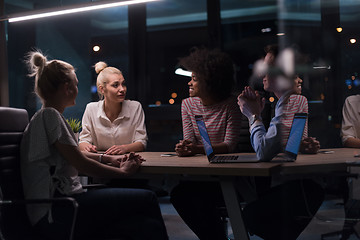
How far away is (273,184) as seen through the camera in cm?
138

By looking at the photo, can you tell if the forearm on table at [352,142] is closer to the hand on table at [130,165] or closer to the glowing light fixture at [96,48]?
the hand on table at [130,165]

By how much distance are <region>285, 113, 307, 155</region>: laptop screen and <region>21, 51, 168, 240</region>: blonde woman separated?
2.26 feet

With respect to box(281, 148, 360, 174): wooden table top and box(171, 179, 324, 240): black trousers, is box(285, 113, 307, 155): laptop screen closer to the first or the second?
box(281, 148, 360, 174): wooden table top

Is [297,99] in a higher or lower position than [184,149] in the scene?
higher

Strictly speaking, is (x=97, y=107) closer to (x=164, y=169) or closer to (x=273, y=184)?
(x=164, y=169)

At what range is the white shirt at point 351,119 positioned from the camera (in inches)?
47.6

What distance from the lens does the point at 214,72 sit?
294 centimetres

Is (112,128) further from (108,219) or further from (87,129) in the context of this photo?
(108,219)

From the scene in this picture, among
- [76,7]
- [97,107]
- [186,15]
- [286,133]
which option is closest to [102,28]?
[186,15]

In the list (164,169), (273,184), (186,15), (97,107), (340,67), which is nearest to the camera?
(340,67)

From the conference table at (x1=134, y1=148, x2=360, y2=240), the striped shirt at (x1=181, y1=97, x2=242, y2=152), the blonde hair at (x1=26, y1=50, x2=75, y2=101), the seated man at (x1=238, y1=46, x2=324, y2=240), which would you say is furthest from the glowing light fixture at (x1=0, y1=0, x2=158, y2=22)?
the seated man at (x1=238, y1=46, x2=324, y2=240)

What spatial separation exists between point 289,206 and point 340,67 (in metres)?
0.44

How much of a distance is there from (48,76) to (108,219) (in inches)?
30.6

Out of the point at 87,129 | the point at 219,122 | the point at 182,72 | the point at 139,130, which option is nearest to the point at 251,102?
the point at 219,122
